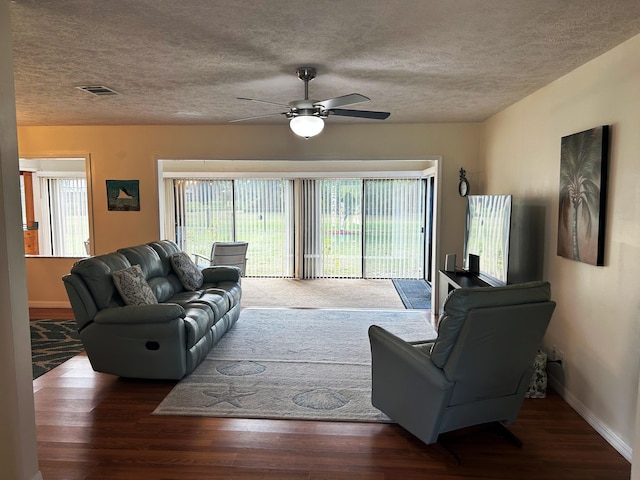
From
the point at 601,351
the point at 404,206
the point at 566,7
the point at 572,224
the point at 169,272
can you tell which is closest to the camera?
the point at 566,7

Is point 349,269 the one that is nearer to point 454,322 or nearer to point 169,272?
point 169,272

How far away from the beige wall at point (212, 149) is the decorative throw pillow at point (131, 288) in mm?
2127

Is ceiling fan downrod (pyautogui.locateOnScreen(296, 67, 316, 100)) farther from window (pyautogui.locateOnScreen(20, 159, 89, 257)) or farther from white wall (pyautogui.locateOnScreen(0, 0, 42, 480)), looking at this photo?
window (pyautogui.locateOnScreen(20, 159, 89, 257))

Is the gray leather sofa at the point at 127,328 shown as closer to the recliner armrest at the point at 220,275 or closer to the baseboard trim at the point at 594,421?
the recliner armrest at the point at 220,275

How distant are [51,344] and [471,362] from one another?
13.9 ft

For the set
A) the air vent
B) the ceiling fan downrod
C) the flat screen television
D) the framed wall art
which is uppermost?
the air vent

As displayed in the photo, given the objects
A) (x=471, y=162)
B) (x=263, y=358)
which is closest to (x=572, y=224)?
(x=471, y=162)

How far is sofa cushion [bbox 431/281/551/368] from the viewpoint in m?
2.14

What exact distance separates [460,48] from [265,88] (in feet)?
5.52

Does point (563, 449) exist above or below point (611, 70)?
below

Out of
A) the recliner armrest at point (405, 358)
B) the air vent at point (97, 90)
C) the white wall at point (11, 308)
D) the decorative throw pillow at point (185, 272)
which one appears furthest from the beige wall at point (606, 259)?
the air vent at point (97, 90)

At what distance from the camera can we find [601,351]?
271 centimetres

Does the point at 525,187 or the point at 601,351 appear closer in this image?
the point at 601,351

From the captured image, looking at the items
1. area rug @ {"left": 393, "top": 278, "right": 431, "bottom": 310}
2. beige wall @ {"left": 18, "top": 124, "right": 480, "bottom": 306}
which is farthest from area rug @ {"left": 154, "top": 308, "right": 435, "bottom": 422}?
beige wall @ {"left": 18, "top": 124, "right": 480, "bottom": 306}
